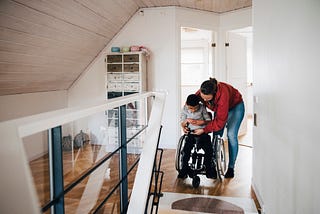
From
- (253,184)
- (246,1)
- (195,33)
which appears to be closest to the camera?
(253,184)

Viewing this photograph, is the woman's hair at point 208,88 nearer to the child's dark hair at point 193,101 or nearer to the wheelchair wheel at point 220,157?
the child's dark hair at point 193,101

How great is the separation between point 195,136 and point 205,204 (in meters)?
0.75

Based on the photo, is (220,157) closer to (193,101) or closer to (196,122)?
(196,122)

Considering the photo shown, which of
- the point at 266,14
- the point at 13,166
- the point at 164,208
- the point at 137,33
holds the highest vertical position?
the point at 137,33

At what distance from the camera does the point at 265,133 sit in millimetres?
2385

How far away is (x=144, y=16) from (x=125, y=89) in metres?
1.27

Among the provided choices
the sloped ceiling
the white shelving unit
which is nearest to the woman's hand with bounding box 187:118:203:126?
the white shelving unit

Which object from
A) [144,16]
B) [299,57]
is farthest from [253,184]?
[144,16]

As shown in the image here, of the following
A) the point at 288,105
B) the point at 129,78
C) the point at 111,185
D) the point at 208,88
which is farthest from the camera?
the point at 129,78

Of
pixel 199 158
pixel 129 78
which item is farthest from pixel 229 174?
pixel 129 78

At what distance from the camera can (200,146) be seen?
3.07 metres

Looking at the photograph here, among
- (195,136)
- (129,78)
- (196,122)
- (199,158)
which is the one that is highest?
(129,78)

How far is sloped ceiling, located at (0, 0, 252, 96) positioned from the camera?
107 inches

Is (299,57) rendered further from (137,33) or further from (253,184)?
(137,33)
